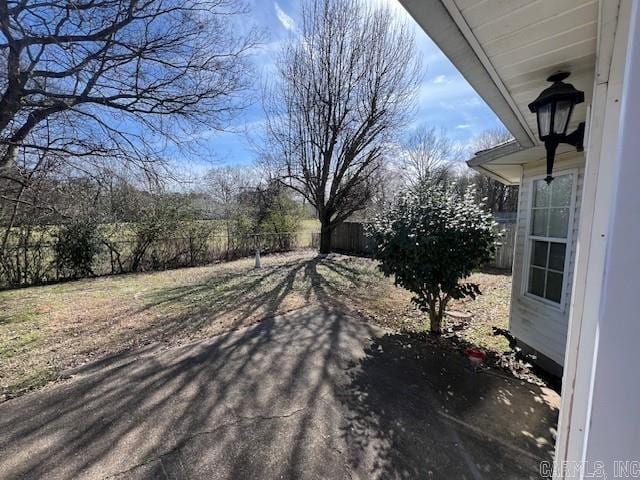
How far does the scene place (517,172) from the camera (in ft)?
14.9

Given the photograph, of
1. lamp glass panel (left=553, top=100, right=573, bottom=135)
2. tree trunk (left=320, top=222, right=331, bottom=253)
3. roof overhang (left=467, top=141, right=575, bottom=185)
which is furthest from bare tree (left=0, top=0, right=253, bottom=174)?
tree trunk (left=320, top=222, right=331, bottom=253)

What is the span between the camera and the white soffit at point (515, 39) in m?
1.41

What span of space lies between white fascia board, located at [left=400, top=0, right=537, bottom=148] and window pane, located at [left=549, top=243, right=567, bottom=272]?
192cm

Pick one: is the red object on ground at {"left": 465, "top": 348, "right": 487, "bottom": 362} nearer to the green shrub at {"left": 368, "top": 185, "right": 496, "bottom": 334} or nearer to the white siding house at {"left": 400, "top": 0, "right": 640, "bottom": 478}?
the green shrub at {"left": 368, "top": 185, "right": 496, "bottom": 334}

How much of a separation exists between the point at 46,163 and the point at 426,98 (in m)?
11.2

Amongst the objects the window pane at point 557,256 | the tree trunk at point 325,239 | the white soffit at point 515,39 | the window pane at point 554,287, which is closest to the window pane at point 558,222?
the window pane at point 557,256

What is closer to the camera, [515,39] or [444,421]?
[515,39]

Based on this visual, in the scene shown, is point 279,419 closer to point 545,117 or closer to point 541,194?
point 545,117

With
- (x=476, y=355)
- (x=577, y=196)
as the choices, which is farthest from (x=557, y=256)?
(x=476, y=355)

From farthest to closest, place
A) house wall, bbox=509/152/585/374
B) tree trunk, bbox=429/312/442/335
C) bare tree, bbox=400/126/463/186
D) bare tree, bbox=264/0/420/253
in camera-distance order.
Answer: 1. bare tree, bbox=400/126/463/186
2. bare tree, bbox=264/0/420/253
3. tree trunk, bbox=429/312/442/335
4. house wall, bbox=509/152/585/374

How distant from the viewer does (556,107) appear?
1928mm

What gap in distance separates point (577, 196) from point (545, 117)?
5.83 feet

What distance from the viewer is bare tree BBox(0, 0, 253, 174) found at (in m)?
4.08

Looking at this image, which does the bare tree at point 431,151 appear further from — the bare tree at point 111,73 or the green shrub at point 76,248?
the green shrub at point 76,248
